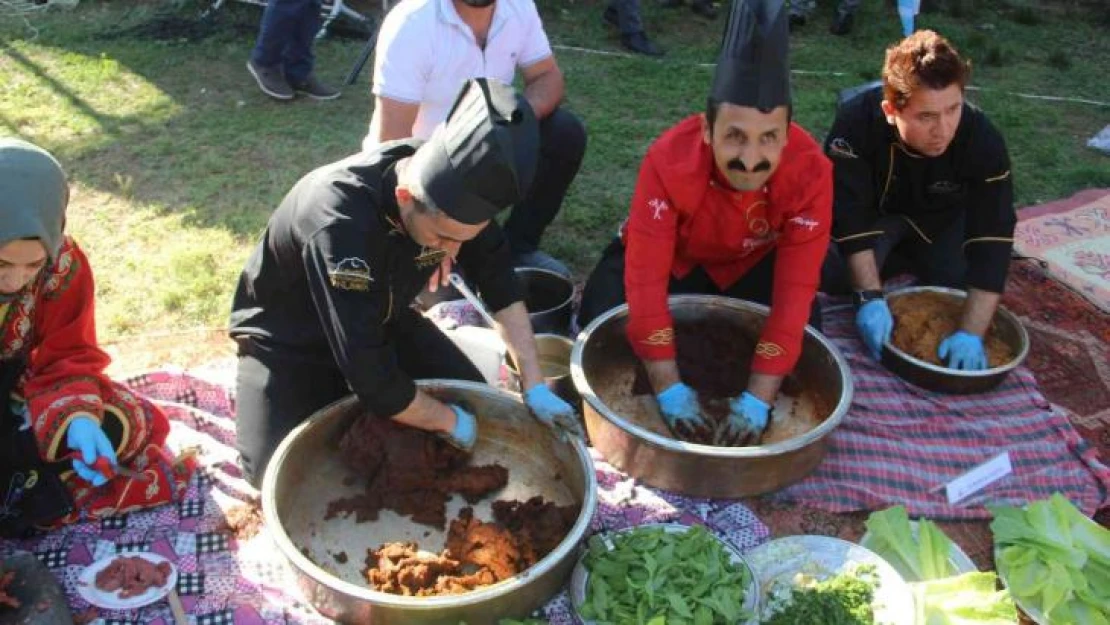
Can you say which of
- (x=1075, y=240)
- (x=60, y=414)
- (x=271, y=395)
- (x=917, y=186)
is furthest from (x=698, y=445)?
(x=1075, y=240)

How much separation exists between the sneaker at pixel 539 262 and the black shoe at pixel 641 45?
3697mm

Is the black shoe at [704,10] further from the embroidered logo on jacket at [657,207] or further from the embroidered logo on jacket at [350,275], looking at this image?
the embroidered logo on jacket at [350,275]

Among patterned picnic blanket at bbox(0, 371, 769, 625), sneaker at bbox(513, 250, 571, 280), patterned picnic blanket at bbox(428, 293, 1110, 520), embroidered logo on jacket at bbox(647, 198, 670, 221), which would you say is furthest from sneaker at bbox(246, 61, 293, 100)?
embroidered logo on jacket at bbox(647, 198, 670, 221)

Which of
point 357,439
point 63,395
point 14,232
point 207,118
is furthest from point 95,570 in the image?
point 207,118

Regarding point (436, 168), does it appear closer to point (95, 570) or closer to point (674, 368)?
point (674, 368)

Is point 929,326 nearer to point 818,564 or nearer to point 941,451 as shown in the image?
point 941,451

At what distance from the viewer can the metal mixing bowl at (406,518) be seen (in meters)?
2.19

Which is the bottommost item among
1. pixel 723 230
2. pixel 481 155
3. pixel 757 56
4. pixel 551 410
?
pixel 551 410

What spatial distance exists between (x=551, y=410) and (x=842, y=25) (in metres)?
6.58

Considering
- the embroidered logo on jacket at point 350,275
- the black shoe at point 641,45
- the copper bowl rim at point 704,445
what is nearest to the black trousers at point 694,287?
the copper bowl rim at point 704,445

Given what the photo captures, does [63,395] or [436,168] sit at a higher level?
[436,168]

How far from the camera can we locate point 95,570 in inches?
99.4

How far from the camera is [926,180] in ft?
12.1

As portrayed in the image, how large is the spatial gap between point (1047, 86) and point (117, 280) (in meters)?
6.78
